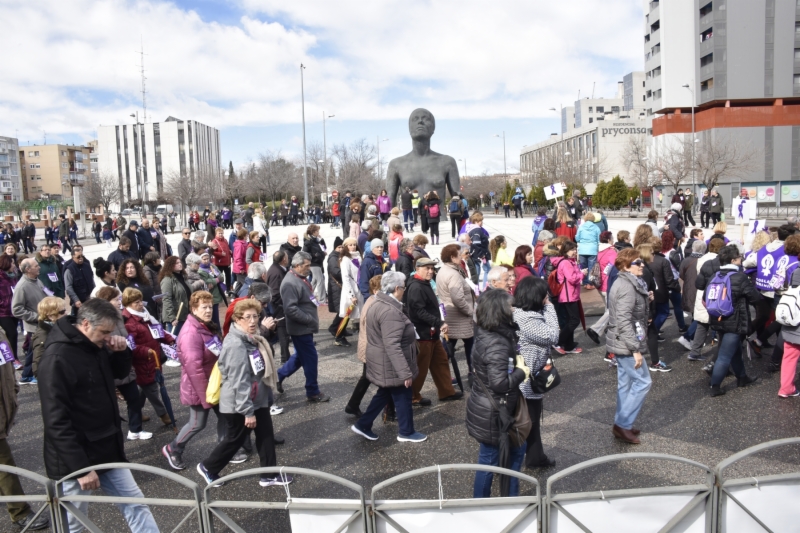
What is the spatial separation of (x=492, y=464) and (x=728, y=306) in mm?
3972

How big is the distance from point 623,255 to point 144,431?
17.4ft

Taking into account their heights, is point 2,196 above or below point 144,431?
above

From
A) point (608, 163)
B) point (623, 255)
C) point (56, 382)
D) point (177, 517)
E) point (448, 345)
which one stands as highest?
point (608, 163)

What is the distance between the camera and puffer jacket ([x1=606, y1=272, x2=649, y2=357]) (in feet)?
18.8

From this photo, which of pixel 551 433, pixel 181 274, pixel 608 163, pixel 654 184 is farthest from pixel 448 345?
pixel 608 163

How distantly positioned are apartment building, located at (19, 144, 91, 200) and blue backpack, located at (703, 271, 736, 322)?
417 ft

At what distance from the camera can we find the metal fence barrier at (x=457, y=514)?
10.2 ft

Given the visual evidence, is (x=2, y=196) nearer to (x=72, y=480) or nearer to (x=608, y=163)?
(x=608, y=163)

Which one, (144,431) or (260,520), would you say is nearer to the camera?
(260,520)

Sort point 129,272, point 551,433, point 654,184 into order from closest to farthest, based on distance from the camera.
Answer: point 551,433
point 129,272
point 654,184

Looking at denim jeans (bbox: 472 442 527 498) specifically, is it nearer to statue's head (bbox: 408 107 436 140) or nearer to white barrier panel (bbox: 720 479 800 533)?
white barrier panel (bbox: 720 479 800 533)

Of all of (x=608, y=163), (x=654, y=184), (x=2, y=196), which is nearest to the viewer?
(x=654, y=184)

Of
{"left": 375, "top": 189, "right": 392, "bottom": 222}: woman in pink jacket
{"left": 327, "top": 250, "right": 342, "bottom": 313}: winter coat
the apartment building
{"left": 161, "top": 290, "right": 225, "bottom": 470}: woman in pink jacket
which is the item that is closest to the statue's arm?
{"left": 375, "top": 189, "right": 392, "bottom": 222}: woman in pink jacket

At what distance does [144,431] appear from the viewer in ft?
21.4
